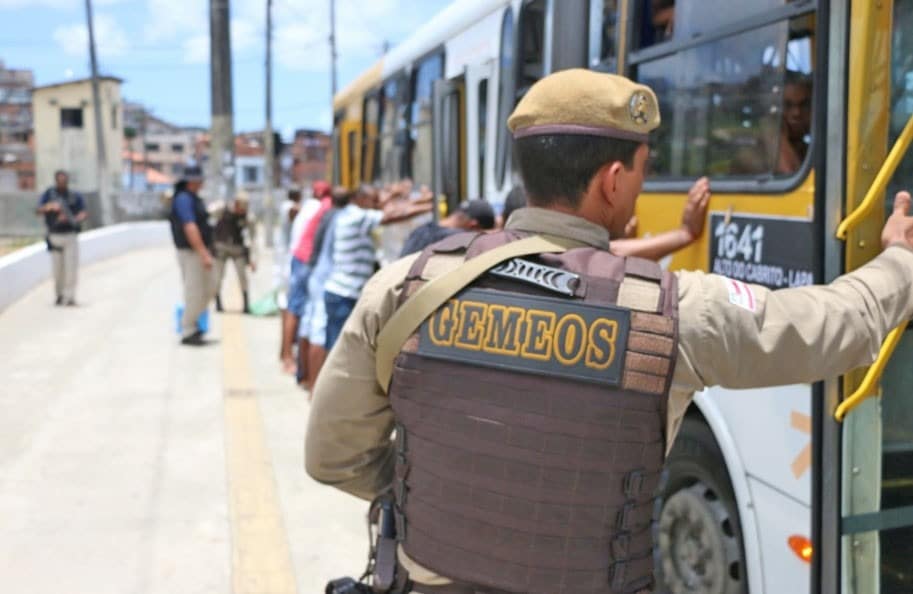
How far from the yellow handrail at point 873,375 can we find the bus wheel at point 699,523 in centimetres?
87

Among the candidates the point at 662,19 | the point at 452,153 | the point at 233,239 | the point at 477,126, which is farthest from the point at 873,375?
the point at 233,239

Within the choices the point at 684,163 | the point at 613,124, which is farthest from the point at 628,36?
the point at 613,124

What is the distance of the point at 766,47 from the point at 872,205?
0.95 meters

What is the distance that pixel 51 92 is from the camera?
55094 mm

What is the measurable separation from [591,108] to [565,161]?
4.3 inches

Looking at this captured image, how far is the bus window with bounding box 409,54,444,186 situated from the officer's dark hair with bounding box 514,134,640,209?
6219 mm

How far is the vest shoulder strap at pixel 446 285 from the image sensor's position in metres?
1.86

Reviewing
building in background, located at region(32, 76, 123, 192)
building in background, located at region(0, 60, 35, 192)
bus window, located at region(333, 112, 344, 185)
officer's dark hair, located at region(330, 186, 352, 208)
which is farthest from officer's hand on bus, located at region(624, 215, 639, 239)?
building in background, located at region(0, 60, 35, 192)

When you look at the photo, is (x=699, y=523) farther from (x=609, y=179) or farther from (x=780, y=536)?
(x=609, y=179)

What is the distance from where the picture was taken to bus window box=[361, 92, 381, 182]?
1095 centimetres

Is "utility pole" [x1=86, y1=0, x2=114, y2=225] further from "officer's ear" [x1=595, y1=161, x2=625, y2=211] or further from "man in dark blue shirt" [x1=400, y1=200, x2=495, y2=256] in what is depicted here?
"officer's ear" [x1=595, y1=161, x2=625, y2=211]

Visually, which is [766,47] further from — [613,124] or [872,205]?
[613,124]

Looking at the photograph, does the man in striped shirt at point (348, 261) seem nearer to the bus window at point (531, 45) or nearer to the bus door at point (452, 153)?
the bus door at point (452, 153)

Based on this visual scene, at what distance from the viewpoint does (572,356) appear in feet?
5.86
